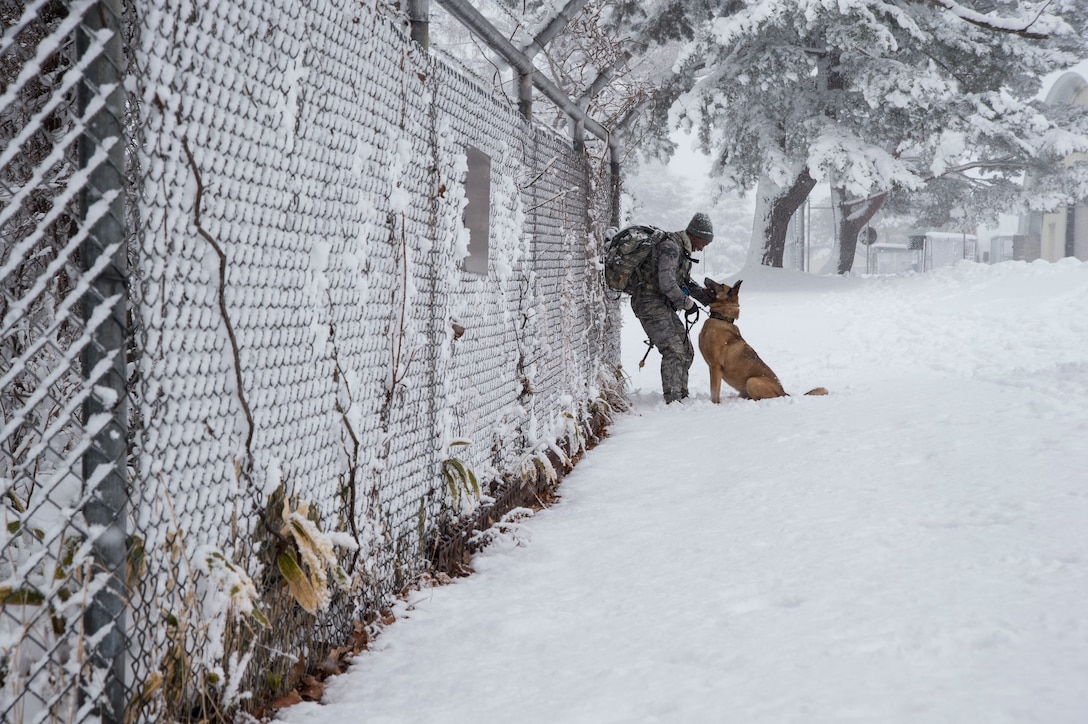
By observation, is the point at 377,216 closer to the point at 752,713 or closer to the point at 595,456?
the point at 752,713

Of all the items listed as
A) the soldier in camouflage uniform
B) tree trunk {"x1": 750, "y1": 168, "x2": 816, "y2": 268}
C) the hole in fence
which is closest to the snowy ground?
the hole in fence

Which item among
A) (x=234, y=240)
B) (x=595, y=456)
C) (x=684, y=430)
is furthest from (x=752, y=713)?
(x=684, y=430)

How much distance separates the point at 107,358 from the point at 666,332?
632cm

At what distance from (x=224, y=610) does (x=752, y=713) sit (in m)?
1.31

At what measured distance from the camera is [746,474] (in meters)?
4.69

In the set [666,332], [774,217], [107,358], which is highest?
[774,217]

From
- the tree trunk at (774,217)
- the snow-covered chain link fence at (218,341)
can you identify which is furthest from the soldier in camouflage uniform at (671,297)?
the tree trunk at (774,217)

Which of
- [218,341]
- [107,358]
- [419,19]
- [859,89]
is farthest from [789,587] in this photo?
[859,89]

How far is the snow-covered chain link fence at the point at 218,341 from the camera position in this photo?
162 cm

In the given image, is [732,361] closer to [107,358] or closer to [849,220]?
[107,358]

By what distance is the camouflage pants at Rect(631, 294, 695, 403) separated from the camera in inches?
301

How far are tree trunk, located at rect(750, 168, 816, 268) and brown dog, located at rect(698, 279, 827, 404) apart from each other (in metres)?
13.5

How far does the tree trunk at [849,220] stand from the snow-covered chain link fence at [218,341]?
23.0 m

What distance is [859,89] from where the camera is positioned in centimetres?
1655
